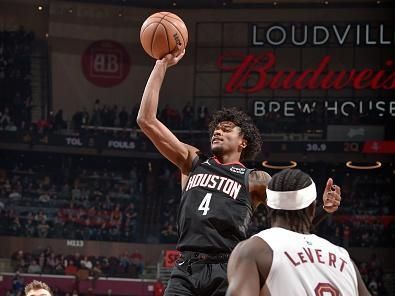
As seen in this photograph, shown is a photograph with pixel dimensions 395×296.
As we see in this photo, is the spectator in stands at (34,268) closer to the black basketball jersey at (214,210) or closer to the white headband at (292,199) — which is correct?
the black basketball jersey at (214,210)

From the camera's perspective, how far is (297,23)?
87.4ft

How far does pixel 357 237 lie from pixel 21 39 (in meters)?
13.0

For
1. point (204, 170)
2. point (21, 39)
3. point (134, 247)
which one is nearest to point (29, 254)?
point (134, 247)

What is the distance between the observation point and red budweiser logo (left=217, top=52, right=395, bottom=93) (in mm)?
25500

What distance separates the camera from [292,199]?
324 cm

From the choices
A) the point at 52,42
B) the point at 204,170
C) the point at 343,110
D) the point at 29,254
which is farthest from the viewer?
the point at 52,42

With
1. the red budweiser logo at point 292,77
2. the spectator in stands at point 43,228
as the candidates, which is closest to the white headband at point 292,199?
the spectator in stands at point 43,228

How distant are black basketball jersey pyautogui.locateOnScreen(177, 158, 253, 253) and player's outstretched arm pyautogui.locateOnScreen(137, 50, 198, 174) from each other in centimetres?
16

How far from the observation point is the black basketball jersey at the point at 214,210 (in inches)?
198

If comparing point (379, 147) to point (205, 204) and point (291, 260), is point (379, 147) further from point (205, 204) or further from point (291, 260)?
point (291, 260)

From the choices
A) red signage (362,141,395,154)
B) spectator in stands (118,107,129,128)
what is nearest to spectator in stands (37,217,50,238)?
spectator in stands (118,107,129,128)

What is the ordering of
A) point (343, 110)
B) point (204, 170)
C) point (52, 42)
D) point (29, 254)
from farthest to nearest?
1. point (52, 42)
2. point (343, 110)
3. point (29, 254)
4. point (204, 170)

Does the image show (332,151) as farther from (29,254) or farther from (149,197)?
(29,254)

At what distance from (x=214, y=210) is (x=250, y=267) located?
80.3 inches
